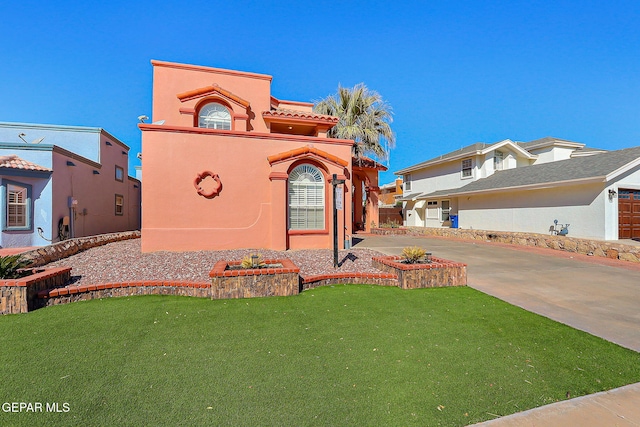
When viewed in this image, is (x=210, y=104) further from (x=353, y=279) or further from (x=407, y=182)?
(x=407, y=182)

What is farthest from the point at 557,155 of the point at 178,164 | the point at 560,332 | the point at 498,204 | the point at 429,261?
the point at 178,164

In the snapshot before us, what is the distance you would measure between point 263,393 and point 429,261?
19.1ft

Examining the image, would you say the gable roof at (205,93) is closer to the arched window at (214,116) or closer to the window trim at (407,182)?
the arched window at (214,116)

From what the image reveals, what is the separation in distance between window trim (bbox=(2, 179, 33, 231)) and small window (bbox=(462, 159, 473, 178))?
25.9 m

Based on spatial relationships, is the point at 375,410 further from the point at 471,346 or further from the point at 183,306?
the point at 183,306

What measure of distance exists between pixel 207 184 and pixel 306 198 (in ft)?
11.9

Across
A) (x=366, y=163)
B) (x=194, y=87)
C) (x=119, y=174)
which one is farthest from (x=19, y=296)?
(x=366, y=163)

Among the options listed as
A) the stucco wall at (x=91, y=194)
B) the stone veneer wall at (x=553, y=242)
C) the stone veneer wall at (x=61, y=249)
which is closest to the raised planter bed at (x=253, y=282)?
the stone veneer wall at (x=61, y=249)

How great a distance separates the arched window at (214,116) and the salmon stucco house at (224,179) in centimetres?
4

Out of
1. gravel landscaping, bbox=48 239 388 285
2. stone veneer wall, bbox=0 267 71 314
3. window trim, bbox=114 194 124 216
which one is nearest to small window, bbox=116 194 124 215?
window trim, bbox=114 194 124 216

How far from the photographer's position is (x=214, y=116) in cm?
1271

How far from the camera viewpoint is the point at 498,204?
1852 centimetres

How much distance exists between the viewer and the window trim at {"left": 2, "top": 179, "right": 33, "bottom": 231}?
1069 centimetres

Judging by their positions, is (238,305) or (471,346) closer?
(471,346)
